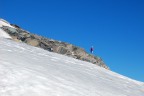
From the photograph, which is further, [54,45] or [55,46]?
[54,45]

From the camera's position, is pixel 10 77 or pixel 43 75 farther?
pixel 43 75

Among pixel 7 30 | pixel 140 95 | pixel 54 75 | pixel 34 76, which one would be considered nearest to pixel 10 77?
pixel 34 76

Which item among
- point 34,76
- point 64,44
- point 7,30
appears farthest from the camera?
point 64,44

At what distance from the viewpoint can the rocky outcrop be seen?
43.5 m

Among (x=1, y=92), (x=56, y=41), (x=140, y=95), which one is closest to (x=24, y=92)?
(x=1, y=92)

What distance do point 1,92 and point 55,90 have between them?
1738 mm

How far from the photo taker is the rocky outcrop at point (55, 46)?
43469mm

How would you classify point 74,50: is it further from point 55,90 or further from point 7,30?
point 55,90

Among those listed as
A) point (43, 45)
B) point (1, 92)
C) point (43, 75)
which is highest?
point (43, 45)

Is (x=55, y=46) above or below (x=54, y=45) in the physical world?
below

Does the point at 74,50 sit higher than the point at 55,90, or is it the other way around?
the point at 74,50

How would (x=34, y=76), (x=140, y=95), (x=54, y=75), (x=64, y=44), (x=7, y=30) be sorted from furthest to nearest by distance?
(x=64, y=44), (x=7, y=30), (x=140, y=95), (x=54, y=75), (x=34, y=76)

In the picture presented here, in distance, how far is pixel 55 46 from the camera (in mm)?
44625

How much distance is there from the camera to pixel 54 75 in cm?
1168
